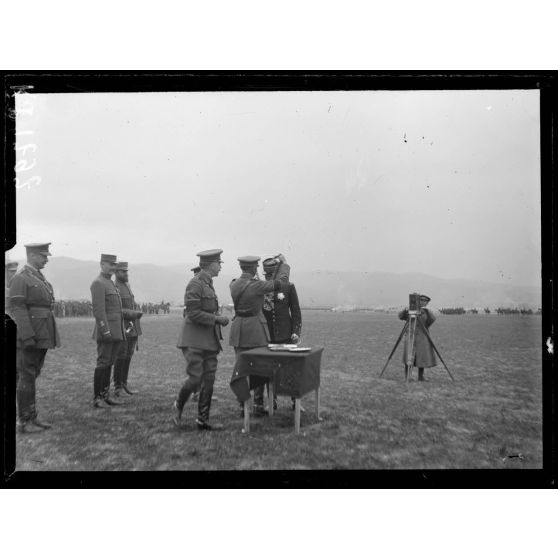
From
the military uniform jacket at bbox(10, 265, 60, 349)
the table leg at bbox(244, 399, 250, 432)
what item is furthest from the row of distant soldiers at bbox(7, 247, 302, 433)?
the table leg at bbox(244, 399, 250, 432)

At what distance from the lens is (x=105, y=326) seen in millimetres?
6789

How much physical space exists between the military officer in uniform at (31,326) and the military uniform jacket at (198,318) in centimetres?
150

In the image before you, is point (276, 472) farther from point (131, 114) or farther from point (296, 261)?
point (131, 114)

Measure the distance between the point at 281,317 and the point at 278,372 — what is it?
49.3 inches

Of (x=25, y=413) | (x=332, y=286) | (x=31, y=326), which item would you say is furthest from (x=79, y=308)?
(x=332, y=286)

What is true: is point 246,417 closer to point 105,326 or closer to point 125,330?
point 125,330

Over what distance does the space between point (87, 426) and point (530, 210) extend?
554 cm

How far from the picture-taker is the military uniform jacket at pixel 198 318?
6176 mm

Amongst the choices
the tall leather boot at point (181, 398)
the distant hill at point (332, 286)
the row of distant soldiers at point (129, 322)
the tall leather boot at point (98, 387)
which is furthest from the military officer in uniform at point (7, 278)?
the tall leather boot at point (181, 398)

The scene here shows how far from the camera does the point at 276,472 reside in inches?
216

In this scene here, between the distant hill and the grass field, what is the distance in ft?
0.88

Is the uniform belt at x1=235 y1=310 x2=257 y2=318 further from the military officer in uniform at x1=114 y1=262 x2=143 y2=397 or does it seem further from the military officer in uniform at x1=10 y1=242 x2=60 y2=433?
the military officer in uniform at x1=10 y1=242 x2=60 y2=433

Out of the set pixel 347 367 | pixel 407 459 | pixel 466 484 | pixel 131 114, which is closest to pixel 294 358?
pixel 347 367

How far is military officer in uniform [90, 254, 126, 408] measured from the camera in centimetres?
631
